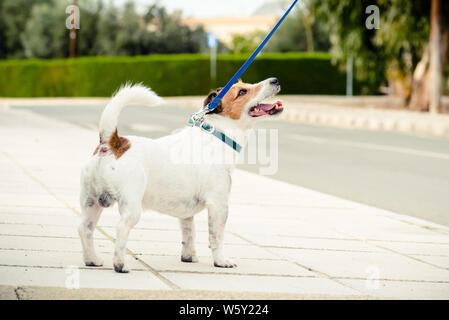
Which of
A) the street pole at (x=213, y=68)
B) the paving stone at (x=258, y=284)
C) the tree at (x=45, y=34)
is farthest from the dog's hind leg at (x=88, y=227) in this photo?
the tree at (x=45, y=34)

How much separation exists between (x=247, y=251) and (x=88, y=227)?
151cm

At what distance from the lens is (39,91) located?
48.2 m

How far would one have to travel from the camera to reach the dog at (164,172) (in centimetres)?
562

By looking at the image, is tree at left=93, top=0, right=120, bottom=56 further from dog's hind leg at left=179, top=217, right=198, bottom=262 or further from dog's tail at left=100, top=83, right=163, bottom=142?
dog's tail at left=100, top=83, right=163, bottom=142

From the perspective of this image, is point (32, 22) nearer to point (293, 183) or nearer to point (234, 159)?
point (293, 183)

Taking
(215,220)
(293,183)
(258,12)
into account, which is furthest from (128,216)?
(258,12)

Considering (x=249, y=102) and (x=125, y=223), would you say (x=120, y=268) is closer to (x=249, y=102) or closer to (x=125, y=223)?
(x=125, y=223)

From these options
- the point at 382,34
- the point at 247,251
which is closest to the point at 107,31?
the point at 382,34

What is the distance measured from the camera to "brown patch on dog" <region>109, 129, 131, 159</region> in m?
5.66

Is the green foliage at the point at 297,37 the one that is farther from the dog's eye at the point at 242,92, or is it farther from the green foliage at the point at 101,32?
the dog's eye at the point at 242,92

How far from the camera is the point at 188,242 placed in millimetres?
6238

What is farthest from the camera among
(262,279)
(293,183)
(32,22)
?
(32,22)

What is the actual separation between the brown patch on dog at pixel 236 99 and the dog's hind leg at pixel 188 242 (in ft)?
2.65

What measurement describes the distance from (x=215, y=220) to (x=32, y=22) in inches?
2087
